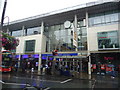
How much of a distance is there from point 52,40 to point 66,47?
14.5 ft

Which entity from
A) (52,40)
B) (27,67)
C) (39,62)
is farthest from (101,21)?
(27,67)

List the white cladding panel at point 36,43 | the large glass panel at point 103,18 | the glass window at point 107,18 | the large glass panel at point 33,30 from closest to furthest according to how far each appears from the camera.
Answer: the large glass panel at point 103,18
the glass window at point 107,18
the white cladding panel at point 36,43
the large glass panel at point 33,30

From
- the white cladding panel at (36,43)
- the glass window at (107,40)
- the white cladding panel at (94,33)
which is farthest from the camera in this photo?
the white cladding panel at (36,43)

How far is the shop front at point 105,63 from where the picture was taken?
1834cm

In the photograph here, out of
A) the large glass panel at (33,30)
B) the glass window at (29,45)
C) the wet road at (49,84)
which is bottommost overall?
the wet road at (49,84)

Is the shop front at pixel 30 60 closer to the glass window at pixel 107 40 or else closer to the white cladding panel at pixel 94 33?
the white cladding panel at pixel 94 33

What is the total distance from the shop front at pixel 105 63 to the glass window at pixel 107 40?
7.29 ft

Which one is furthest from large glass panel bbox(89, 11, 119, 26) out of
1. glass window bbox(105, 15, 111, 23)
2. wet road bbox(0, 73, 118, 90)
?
wet road bbox(0, 73, 118, 90)

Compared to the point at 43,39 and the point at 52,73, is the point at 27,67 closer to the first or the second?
the point at 43,39

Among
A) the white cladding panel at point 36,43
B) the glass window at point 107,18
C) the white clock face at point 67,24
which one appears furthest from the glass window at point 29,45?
the glass window at point 107,18

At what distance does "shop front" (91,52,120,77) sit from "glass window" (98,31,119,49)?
2.22m

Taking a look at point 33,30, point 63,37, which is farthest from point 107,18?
point 33,30

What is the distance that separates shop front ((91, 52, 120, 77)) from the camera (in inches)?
722

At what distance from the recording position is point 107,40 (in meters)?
17.8
